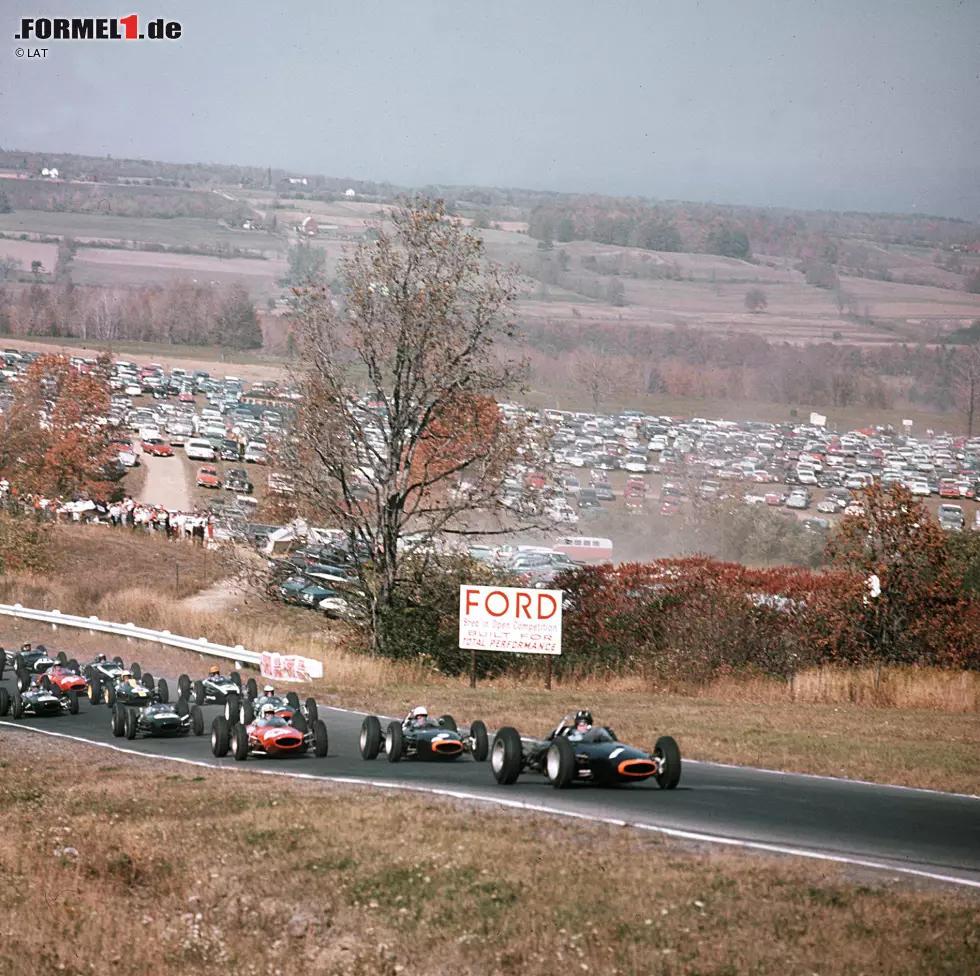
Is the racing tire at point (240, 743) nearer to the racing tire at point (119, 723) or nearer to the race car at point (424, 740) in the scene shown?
the race car at point (424, 740)

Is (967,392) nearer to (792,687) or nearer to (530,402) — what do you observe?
(530,402)

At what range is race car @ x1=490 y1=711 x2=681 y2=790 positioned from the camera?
18125mm

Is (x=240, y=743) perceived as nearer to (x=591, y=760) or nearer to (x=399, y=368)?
(x=591, y=760)

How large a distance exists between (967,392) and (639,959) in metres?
124

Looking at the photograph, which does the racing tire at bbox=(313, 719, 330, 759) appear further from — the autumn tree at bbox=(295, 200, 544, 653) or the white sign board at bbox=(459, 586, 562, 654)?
the autumn tree at bbox=(295, 200, 544, 653)

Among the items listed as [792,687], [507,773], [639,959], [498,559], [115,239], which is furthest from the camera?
[115,239]

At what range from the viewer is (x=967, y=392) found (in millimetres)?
126312

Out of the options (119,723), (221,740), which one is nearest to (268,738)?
(221,740)

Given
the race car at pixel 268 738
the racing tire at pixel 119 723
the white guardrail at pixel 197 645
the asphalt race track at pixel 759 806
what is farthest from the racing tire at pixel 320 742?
the white guardrail at pixel 197 645

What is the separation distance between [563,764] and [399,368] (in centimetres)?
2394

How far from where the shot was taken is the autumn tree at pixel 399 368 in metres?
39.6

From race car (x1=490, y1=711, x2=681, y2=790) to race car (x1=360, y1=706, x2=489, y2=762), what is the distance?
2255 millimetres

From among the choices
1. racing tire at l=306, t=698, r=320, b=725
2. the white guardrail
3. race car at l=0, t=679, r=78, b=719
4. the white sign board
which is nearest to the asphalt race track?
racing tire at l=306, t=698, r=320, b=725

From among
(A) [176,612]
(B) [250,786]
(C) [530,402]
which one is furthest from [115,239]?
(B) [250,786]
